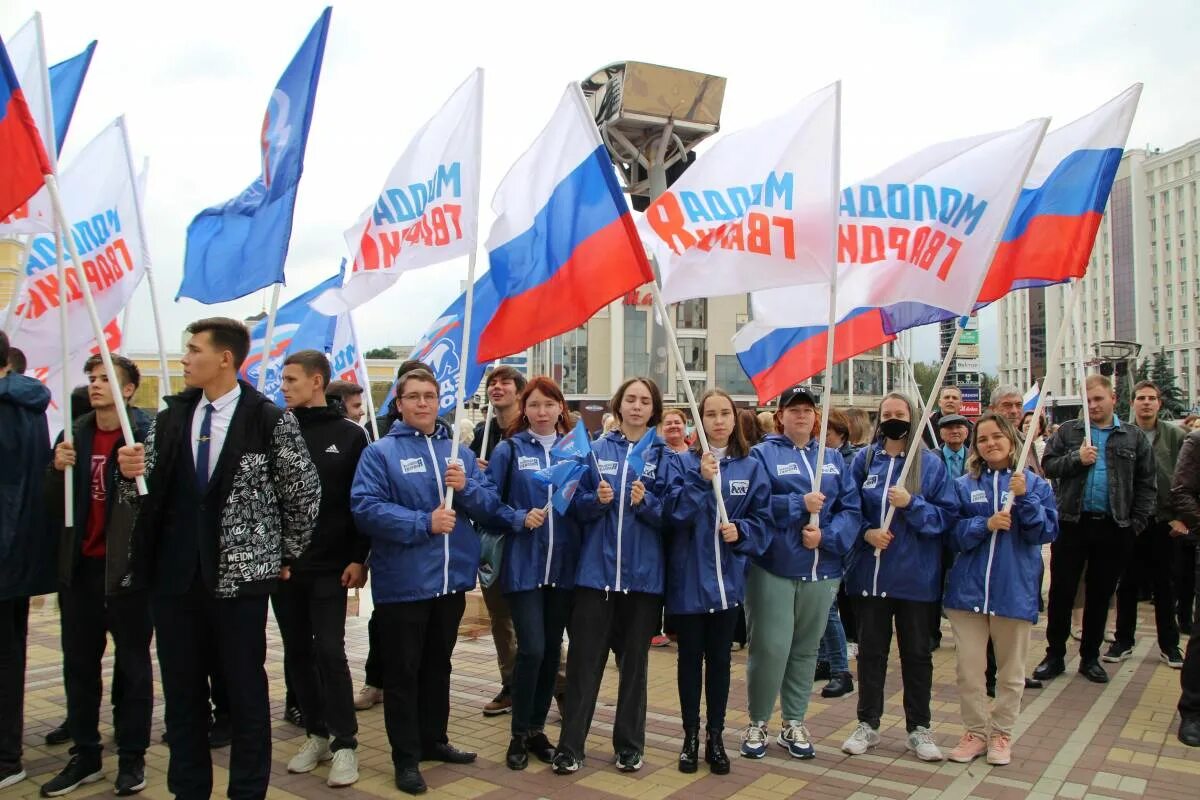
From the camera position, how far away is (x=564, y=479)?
535 cm

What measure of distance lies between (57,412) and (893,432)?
6.23 meters

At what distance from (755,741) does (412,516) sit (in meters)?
2.46

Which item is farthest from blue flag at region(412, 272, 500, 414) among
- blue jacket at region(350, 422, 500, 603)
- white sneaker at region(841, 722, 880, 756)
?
white sneaker at region(841, 722, 880, 756)

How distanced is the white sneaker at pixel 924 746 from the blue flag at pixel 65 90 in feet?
22.3

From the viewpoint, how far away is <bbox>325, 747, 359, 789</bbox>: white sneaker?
5004 millimetres

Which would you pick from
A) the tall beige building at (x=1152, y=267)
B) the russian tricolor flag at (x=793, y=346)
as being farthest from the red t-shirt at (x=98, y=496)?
the tall beige building at (x=1152, y=267)

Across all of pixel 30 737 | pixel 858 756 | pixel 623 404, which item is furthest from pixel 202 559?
pixel 858 756

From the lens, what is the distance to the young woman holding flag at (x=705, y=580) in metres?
5.25

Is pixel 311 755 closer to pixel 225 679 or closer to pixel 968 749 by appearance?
pixel 225 679

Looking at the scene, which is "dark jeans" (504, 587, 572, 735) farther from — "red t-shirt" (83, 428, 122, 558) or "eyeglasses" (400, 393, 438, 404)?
"red t-shirt" (83, 428, 122, 558)

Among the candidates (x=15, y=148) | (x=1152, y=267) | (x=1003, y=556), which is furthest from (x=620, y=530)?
(x=1152, y=267)

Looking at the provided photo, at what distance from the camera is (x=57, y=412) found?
23.7 feet

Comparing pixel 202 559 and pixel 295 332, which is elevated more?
pixel 295 332

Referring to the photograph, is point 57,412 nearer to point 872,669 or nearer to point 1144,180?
point 872,669
